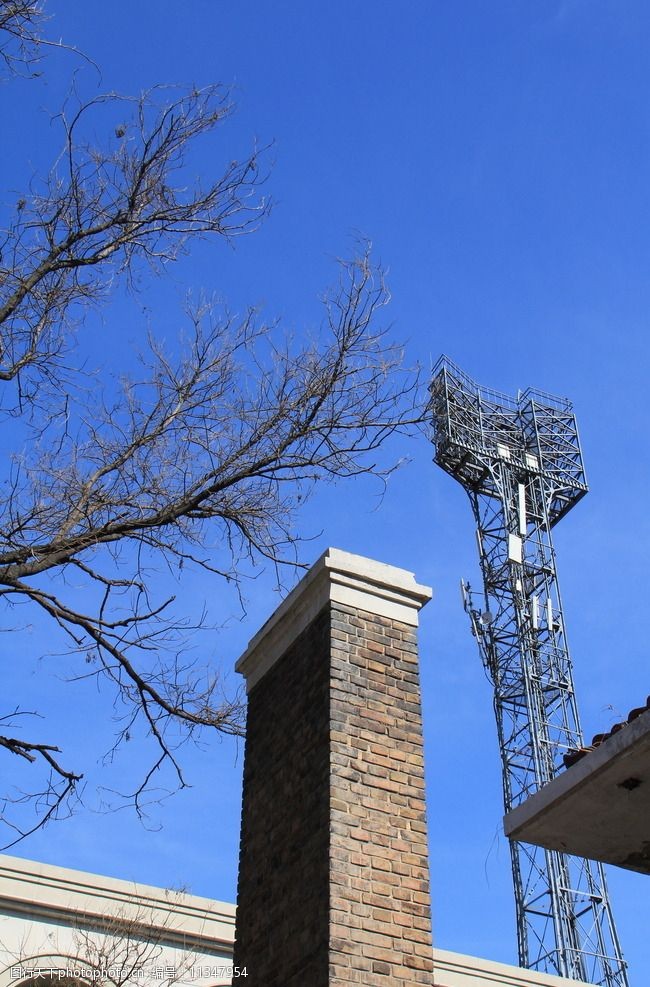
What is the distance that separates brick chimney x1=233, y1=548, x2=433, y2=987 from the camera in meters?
6.02

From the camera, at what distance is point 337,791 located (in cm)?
633

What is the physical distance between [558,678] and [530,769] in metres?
2.25

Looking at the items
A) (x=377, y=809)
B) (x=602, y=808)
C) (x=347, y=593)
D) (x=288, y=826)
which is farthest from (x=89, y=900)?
(x=602, y=808)

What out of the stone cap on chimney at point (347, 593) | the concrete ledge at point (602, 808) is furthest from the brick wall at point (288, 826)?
the concrete ledge at point (602, 808)

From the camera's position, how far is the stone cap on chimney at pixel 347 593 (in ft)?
23.8

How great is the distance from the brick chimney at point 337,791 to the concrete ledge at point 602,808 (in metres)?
1.01

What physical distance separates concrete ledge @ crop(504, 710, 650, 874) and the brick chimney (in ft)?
3.30

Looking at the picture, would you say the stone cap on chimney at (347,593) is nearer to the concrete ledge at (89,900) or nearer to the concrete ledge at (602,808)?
the concrete ledge at (602,808)

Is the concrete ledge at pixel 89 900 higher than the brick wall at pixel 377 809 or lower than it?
higher

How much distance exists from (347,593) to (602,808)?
83.6 inches

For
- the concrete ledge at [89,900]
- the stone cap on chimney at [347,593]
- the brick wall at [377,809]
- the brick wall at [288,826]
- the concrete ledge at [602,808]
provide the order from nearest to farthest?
the brick wall at [377,809], the brick wall at [288,826], the concrete ledge at [602,808], the stone cap on chimney at [347,593], the concrete ledge at [89,900]

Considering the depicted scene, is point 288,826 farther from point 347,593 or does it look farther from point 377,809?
point 347,593

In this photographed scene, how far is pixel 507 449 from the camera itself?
28.5 meters

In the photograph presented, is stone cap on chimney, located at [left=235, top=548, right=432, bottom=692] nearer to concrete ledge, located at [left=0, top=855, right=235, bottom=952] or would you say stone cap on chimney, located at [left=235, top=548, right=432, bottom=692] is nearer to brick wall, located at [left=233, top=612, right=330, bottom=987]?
brick wall, located at [left=233, top=612, right=330, bottom=987]
